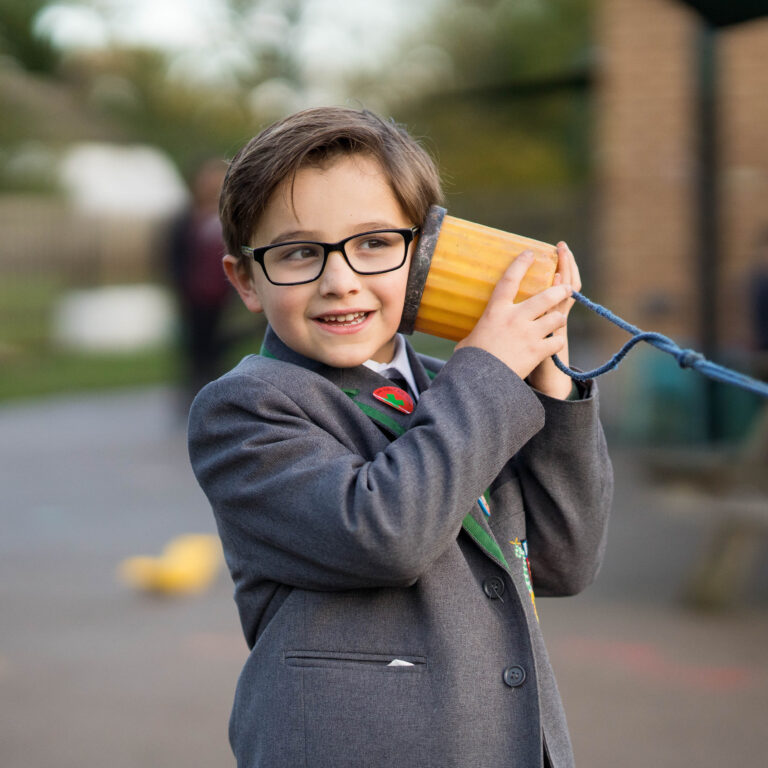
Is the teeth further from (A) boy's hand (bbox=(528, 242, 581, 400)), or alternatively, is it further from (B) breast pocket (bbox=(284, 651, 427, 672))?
(B) breast pocket (bbox=(284, 651, 427, 672))

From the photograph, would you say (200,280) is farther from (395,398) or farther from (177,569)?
(395,398)

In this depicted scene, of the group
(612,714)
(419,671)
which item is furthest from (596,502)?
(612,714)

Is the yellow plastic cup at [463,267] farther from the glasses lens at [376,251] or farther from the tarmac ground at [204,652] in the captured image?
the tarmac ground at [204,652]

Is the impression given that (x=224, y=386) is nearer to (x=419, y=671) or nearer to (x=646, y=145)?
(x=419, y=671)

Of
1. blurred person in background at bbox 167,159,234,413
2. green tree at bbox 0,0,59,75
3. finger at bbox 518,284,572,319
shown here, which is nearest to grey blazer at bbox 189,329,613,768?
finger at bbox 518,284,572,319

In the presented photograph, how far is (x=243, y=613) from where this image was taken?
67.4 inches

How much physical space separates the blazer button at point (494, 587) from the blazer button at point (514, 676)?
0.10 metres

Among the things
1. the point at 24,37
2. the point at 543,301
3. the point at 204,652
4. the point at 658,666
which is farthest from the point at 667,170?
the point at 24,37

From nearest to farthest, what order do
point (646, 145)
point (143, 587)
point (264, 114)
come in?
point (143, 587) → point (646, 145) → point (264, 114)

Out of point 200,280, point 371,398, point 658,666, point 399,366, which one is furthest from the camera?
point 200,280

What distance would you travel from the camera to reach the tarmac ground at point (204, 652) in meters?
3.59

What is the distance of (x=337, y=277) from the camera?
1.60m

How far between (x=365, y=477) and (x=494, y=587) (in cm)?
30

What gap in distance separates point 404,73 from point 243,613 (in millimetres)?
26901
